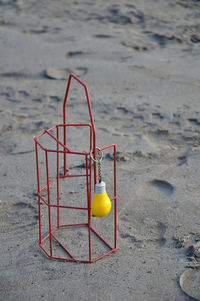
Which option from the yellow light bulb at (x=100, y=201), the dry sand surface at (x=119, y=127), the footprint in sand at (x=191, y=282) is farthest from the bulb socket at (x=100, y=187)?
the footprint in sand at (x=191, y=282)

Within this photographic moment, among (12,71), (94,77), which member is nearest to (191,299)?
(94,77)

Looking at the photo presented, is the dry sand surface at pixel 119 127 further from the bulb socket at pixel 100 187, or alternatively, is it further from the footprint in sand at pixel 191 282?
the bulb socket at pixel 100 187

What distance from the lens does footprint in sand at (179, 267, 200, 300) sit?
2.79 metres

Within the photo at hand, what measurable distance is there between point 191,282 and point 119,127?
2.51m

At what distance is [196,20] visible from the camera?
26.6 feet

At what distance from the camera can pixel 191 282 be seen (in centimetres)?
288

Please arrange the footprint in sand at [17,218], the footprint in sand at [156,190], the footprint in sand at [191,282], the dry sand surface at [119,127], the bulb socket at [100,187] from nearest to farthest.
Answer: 1. the bulb socket at [100,187]
2. the footprint in sand at [191,282]
3. the dry sand surface at [119,127]
4. the footprint in sand at [17,218]
5. the footprint in sand at [156,190]

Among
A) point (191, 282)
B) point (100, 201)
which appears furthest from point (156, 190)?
point (100, 201)

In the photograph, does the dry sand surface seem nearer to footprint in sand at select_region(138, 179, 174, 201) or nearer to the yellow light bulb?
footprint in sand at select_region(138, 179, 174, 201)

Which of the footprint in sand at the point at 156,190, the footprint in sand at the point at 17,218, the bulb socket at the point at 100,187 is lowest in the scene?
the footprint in sand at the point at 17,218

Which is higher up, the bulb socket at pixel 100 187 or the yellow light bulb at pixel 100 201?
the bulb socket at pixel 100 187

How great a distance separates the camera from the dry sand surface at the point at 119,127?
2963 mm

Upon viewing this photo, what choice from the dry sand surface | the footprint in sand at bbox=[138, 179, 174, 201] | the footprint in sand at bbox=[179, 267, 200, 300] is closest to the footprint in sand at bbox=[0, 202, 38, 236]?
the dry sand surface

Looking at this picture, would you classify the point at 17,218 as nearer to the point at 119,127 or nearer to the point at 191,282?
the point at 191,282
